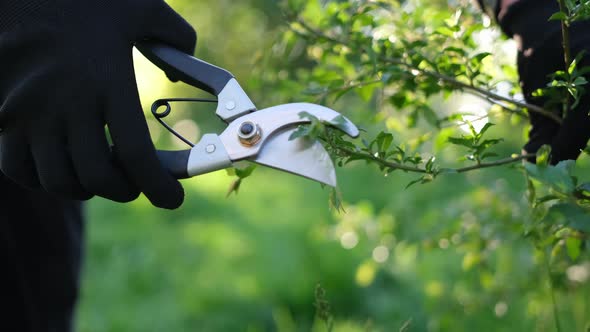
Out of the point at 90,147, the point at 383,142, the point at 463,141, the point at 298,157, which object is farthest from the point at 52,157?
the point at 463,141

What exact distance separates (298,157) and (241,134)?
12 cm

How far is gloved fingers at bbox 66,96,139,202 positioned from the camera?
1.26m

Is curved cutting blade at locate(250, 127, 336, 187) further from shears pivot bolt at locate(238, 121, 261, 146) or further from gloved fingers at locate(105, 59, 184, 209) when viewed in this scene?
gloved fingers at locate(105, 59, 184, 209)

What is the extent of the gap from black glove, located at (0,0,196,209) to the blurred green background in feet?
1.74

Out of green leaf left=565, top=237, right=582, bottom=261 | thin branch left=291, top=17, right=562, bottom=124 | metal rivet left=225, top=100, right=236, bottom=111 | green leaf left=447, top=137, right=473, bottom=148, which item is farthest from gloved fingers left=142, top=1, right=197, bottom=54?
green leaf left=565, top=237, right=582, bottom=261

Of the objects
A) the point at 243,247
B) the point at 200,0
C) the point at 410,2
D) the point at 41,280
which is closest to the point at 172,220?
the point at 243,247

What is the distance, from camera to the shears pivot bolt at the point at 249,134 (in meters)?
1.26

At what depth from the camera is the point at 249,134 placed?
4.12 feet

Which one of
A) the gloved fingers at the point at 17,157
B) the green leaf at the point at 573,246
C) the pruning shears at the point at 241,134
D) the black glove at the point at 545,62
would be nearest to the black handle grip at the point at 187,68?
the pruning shears at the point at 241,134

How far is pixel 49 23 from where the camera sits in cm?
126

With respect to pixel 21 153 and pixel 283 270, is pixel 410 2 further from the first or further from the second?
pixel 283 270

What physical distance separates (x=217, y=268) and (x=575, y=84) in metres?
2.50

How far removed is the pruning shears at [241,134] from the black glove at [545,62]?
378 mm

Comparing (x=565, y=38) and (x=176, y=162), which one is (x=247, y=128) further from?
(x=565, y=38)
